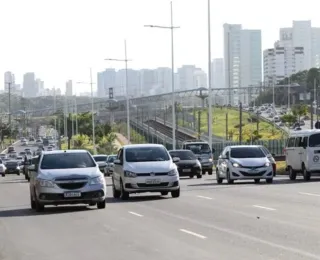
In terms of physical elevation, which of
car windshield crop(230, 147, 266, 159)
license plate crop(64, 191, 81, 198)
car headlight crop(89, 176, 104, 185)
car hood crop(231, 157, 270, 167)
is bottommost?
car hood crop(231, 157, 270, 167)

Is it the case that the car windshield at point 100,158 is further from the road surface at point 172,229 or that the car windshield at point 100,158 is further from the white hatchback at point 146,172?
the road surface at point 172,229

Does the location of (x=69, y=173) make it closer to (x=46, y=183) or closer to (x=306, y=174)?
(x=46, y=183)

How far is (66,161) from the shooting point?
26922mm

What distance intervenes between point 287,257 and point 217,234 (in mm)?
3924

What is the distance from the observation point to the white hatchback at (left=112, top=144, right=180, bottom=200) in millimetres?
29891

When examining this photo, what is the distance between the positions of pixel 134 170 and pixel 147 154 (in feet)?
3.92

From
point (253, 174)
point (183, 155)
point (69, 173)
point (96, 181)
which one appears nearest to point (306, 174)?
point (253, 174)

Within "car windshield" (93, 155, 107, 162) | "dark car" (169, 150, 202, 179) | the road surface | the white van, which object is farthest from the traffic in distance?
"car windshield" (93, 155, 107, 162)

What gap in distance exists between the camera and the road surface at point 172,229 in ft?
50.3

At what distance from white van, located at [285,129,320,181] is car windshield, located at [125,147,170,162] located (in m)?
10.1

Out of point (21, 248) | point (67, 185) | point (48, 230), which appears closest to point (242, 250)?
point (21, 248)

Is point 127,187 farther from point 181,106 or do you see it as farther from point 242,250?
point 181,106

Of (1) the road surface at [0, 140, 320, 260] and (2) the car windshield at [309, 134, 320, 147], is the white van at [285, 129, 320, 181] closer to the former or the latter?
(2) the car windshield at [309, 134, 320, 147]

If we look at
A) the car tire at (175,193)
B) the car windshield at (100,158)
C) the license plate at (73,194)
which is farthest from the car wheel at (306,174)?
the car windshield at (100,158)
